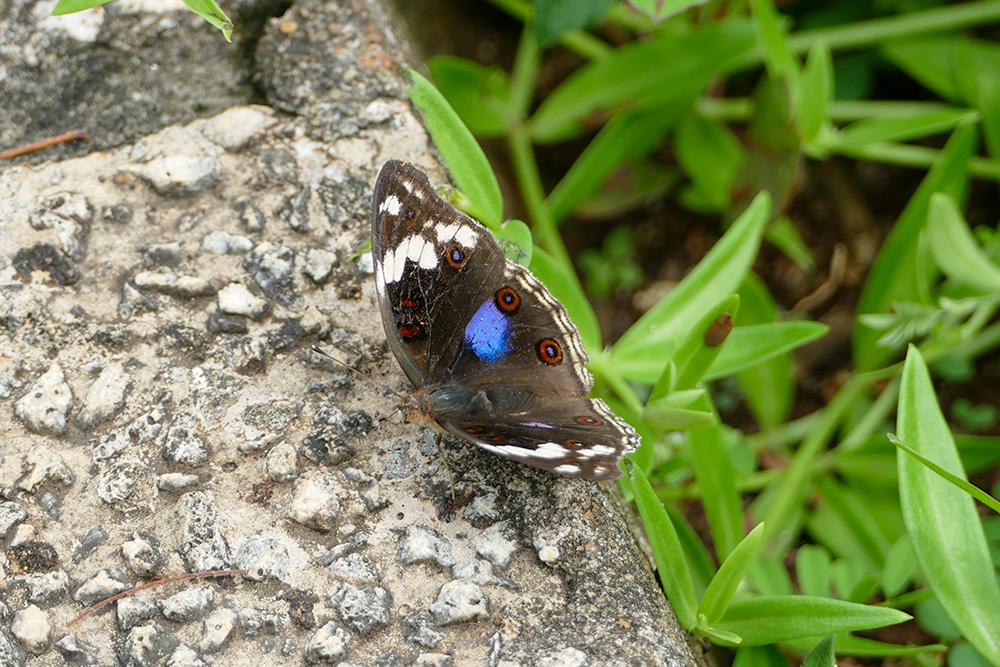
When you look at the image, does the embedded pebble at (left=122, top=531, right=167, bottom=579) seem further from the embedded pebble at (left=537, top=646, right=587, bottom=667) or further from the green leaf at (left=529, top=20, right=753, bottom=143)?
the green leaf at (left=529, top=20, right=753, bottom=143)

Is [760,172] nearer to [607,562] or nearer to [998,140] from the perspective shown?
[998,140]

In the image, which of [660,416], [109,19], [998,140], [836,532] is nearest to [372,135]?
[109,19]

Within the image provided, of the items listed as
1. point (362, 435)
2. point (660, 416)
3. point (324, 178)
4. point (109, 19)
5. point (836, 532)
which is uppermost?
point (109, 19)

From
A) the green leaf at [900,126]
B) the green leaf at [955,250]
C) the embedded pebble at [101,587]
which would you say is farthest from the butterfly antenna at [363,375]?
the green leaf at [900,126]

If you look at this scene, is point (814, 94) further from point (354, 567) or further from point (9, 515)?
point (9, 515)

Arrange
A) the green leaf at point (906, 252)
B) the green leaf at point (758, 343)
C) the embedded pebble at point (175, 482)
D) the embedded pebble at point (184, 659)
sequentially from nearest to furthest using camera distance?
the embedded pebble at point (184, 659)
the embedded pebble at point (175, 482)
the green leaf at point (758, 343)
the green leaf at point (906, 252)

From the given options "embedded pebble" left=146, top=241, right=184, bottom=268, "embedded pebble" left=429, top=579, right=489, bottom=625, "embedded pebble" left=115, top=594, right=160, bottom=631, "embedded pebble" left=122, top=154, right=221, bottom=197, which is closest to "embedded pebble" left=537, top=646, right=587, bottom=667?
"embedded pebble" left=429, top=579, right=489, bottom=625

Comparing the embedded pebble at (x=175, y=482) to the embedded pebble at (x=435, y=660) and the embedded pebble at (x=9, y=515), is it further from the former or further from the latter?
the embedded pebble at (x=435, y=660)
